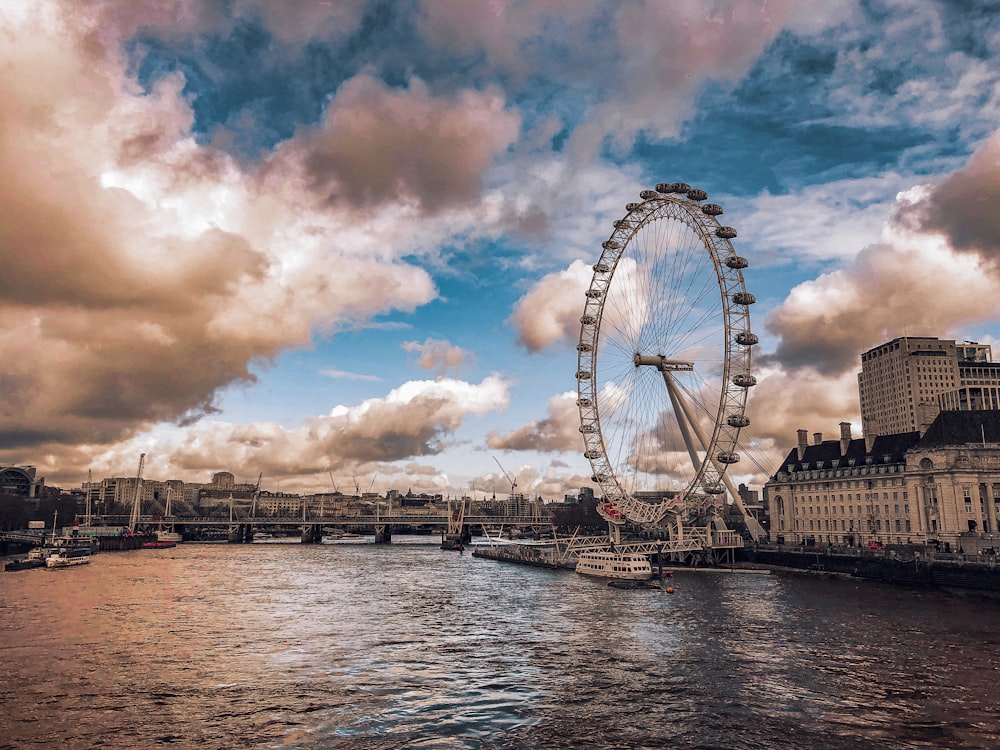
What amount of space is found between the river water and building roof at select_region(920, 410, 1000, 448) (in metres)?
33.4

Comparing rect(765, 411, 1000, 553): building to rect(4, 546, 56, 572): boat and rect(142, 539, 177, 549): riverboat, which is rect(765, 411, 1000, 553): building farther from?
rect(142, 539, 177, 549): riverboat

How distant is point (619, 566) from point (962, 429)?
50.3 m

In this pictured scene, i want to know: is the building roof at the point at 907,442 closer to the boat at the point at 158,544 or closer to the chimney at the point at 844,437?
the chimney at the point at 844,437

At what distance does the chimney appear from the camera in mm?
120438

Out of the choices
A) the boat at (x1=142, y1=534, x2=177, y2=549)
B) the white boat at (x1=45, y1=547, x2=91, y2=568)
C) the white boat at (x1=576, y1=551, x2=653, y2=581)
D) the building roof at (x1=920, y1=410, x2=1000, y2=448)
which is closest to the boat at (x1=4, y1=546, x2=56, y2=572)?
the white boat at (x1=45, y1=547, x2=91, y2=568)

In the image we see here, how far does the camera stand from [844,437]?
122 metres

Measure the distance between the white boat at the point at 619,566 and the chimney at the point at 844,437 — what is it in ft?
157

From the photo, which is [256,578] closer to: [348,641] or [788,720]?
[348,641]

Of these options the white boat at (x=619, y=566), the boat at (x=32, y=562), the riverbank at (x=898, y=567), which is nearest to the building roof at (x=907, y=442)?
the riverbank at (x=898, y=567)

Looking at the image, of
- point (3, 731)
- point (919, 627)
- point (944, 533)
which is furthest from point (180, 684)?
point (944, 533)

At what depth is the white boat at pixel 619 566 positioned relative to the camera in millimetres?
88162

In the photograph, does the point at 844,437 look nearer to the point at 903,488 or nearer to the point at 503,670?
the point at 903,488

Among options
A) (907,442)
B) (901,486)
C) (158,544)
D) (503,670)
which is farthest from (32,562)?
(907,442)

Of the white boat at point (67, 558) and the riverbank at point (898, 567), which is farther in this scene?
the white boat at point (67, 558)
